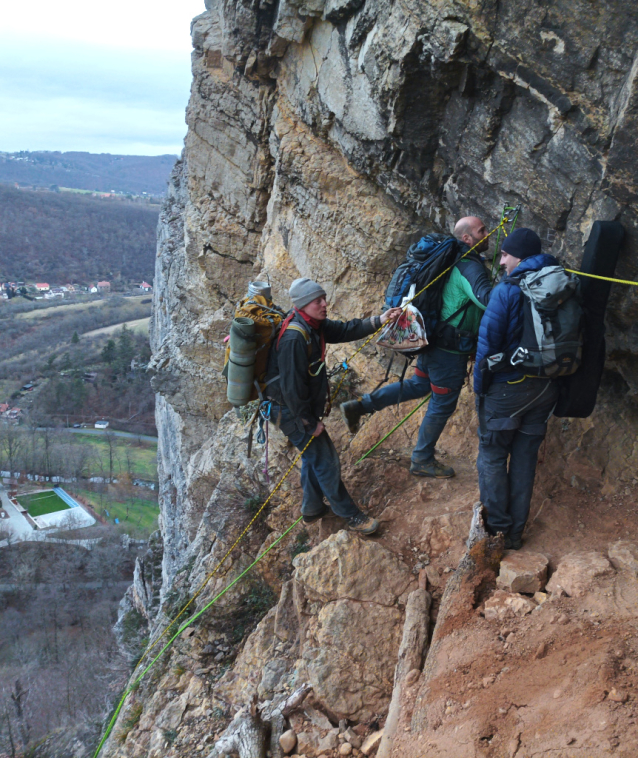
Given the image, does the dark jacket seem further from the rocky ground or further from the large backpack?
the rocky ground

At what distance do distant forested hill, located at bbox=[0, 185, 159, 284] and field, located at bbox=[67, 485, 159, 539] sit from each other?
5433cm

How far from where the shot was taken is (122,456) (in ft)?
169

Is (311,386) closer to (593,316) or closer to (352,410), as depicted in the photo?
(352,410)

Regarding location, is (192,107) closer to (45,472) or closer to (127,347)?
(45,472)

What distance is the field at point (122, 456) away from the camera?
49625mm

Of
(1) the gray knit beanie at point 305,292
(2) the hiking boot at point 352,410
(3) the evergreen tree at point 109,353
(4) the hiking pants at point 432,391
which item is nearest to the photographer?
(1) the gray knit beanie at point 305,292

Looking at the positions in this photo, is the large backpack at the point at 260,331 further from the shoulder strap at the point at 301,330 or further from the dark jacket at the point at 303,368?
the shoulder strap at the point at 301,330

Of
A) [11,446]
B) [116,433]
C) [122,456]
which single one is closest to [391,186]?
[122,456]

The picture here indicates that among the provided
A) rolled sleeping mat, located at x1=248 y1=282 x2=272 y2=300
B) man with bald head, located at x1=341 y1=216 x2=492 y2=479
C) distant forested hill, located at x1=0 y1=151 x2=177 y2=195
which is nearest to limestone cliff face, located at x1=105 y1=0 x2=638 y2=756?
man with bald head, located at x1=341 y1=216 x2=492 y2=479

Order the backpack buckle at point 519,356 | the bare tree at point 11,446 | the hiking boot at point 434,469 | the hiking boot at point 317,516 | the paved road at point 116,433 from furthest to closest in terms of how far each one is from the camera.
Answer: the paved road at point 116,433, the bare tree at point 11,446, the hiking boot at point 434,469, the hiking boot at point 317,516, the backpack buckle at point 519,356

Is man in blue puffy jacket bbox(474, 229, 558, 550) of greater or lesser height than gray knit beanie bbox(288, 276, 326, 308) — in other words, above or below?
below

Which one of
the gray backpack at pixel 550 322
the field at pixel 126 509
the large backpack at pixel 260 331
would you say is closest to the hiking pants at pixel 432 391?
the gray backpack at pixel 550 322

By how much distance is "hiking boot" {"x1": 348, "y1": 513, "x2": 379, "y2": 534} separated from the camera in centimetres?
452

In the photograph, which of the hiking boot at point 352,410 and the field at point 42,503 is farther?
the field at point 42,503
